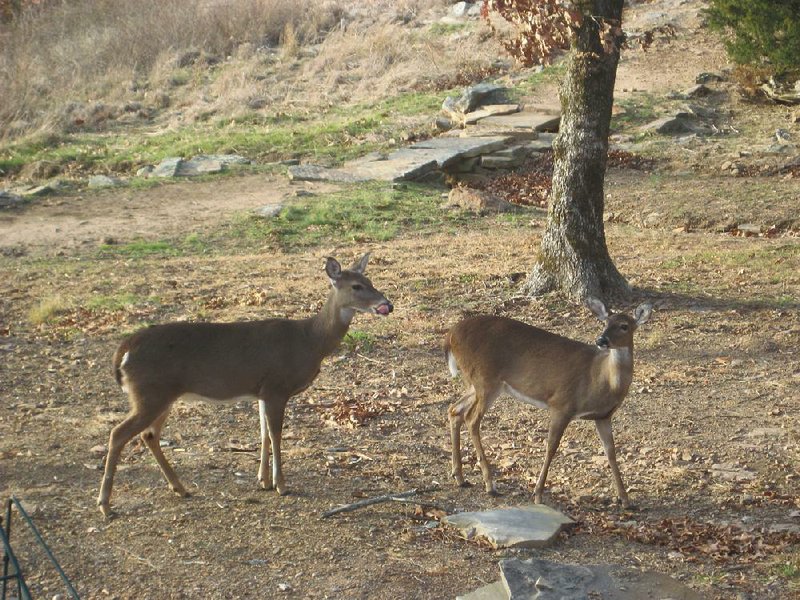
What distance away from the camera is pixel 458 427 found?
26.4 feet

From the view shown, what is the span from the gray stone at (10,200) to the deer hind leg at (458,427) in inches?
428

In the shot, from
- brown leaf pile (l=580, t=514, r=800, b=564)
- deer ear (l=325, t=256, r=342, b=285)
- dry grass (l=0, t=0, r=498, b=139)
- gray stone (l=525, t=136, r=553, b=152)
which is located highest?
deer ear (l=325, t=256, r=342, b=285)

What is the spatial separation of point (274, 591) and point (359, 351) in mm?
4813

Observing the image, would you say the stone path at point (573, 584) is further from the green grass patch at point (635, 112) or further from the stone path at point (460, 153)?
the green grass patch at point (635, 112)

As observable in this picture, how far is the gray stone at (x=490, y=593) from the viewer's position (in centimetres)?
598

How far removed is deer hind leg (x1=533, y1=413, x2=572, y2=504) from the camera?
7590mm

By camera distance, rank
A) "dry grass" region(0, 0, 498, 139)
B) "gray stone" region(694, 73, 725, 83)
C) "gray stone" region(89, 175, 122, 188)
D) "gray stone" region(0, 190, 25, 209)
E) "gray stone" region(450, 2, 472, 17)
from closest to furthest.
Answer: "gray stone" region(0, 190, 25, 209) → "gray stone" region(89, 175, 122, 188) → "gray stone" region(694, 73, 725, 83) → "dry grass" region(0, 0, 498, 139) → "gray stone" region(450, 2, 472, 17)

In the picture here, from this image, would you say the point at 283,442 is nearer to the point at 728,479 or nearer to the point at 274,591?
the point at 274,591

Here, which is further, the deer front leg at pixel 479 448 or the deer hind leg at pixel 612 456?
the deer front leg at pixel 479 448

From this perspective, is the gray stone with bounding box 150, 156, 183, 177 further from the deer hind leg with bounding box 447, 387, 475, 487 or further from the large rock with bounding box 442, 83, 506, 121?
the deer hind leg with bounding box 447, 387, 475, 487

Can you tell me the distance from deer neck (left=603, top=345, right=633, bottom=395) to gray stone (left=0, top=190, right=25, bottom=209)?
11755 millimetres

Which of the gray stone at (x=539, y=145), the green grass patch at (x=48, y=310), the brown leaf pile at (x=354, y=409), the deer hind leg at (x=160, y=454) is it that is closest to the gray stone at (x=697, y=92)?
the gray stone at (x=539, y=145)

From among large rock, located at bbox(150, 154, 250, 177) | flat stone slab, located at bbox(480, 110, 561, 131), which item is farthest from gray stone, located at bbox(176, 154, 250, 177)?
flat stone slab, located at bbox(480, 110, 561, 131)

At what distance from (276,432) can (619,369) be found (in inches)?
90.0
